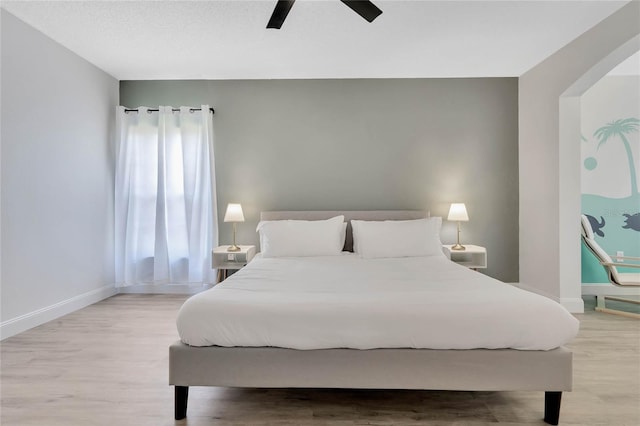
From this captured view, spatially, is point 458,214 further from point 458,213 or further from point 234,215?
point 234,215

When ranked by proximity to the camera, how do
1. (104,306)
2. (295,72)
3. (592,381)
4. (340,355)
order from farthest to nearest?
(295,72), (104,306), (592,381), (340,355)

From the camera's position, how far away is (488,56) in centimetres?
384

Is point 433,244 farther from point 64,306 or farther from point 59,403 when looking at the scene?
point 64,306

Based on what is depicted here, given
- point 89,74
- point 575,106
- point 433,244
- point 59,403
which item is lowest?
point 59,403

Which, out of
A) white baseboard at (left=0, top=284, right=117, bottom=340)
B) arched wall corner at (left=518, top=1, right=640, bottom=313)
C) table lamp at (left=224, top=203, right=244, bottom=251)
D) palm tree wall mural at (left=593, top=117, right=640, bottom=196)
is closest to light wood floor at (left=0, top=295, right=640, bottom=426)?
white baseboard at (left=0, top=284, right=117, bottom=340)

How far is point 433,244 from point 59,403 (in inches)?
123

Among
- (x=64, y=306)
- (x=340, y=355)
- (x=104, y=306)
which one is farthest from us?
(x=104, y=306)

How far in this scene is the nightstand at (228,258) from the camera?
405 centimetres

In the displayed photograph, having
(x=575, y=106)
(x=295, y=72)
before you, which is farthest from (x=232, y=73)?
(x=575, y=106)

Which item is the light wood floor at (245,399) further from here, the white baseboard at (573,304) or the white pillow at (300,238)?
the white pillow at (300,238)

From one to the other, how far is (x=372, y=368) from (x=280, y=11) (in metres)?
2.17

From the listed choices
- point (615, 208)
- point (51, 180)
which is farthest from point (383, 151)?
point (51, 180)

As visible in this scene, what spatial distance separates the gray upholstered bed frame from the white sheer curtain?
271cm

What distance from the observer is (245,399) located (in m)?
2.03
